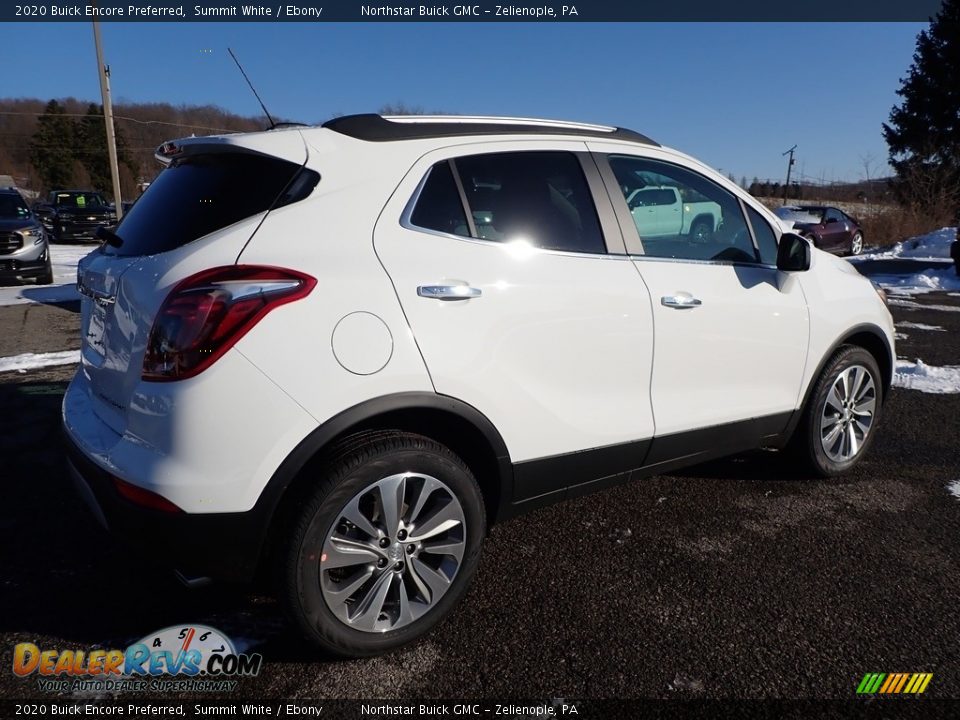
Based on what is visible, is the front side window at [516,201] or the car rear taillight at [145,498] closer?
the car rear taillight at [145,498]

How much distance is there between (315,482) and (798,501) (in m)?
2.66

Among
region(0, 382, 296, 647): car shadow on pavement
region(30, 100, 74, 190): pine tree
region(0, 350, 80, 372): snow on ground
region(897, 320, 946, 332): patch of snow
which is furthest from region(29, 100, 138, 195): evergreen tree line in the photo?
region(0, 382, 296, 647): car shadow on pavement

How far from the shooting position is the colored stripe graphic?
2.19m

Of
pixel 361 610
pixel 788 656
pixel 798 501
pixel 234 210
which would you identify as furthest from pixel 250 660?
pixel 798 501

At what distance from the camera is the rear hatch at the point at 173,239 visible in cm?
212

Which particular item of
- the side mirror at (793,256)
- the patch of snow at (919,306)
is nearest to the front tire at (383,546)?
the side mirror at (793,256)

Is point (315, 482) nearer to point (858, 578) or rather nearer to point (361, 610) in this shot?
point (361, 610)

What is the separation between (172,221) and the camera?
237 cm

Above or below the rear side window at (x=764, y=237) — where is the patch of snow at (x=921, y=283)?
below

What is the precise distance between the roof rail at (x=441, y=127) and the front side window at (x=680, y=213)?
0.23m

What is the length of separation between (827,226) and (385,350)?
2107cm

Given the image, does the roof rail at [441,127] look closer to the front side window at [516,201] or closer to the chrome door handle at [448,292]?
the front side window at [516,201]

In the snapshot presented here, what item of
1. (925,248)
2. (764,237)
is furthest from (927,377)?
(925,248)

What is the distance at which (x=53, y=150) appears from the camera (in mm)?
65375
